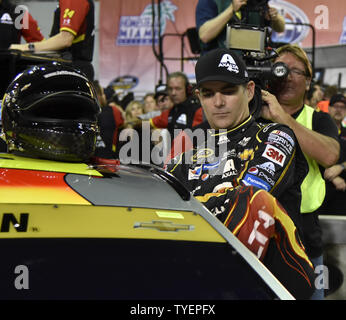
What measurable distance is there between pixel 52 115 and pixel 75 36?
1930mm

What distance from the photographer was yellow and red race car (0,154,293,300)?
1.27 metres

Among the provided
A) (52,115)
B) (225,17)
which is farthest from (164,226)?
(225,17)

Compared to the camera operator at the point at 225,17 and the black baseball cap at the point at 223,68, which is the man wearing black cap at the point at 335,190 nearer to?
the camera operator at the point at 225,17

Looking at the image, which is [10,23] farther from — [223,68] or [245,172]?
[245,172]

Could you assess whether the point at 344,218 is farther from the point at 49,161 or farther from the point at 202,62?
the point at 49,161

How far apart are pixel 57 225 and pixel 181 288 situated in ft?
1.00

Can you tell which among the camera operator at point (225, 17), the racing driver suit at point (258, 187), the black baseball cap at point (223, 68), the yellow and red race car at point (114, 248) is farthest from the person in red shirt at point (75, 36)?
the yellow and red race car at point (114, 248)

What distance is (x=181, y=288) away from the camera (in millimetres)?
1307

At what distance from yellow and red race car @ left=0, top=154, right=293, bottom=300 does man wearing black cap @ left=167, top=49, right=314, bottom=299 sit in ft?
1.03

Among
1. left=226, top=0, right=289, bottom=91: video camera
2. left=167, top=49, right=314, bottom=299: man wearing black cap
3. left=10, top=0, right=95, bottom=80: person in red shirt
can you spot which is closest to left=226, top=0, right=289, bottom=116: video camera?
left=226, top=0, right=289, bottom=91: video camera

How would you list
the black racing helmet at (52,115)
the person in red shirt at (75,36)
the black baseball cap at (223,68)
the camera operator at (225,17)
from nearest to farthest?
1. the black racing helmet at (52,115)
2. the black baseball cap at (223,68)
3. the camera operator at (225,17)
4. the person in red shirt at (75,36)

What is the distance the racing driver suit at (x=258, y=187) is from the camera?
5.74 ft

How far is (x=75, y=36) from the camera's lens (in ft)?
12.9
